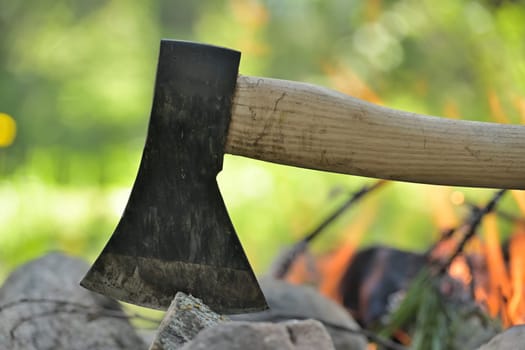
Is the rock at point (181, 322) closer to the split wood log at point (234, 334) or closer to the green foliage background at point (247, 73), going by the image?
the split wood log at point (234, 334)

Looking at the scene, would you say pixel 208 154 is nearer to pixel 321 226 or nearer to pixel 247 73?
pixel 321 226

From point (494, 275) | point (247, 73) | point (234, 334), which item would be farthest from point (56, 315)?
point (247, 73)

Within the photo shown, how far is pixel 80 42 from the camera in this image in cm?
563

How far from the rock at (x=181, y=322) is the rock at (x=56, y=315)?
1.67 feet

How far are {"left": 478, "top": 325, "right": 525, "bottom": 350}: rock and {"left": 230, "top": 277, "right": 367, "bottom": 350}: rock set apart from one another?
740 millimetres

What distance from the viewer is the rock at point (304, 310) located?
6.88 feet

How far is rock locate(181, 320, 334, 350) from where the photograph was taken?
114 centimetres

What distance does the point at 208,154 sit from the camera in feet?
4.88

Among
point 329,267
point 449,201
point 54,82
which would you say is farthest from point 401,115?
point 54,82

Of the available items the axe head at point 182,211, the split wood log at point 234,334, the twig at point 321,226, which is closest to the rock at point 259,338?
the split wood log at point 234,334

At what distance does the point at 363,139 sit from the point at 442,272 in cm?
84

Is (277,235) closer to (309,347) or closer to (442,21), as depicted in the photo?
(442,21)

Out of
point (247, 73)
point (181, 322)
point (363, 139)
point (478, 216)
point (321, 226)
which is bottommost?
point (181, 322)

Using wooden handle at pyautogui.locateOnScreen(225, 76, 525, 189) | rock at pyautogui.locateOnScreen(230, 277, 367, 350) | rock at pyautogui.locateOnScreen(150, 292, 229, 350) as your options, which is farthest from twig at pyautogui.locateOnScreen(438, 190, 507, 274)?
rock at pyautogui.locateOnScreen(150, 292, 229, 350)
